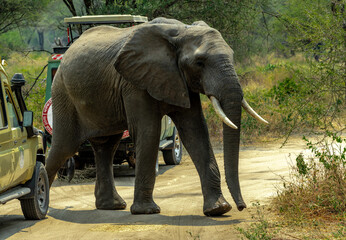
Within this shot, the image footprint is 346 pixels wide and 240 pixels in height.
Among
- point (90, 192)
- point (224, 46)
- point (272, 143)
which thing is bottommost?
point (272, 143)

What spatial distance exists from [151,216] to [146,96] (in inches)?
61.6

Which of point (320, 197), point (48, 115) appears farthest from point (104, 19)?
point (320, 197)

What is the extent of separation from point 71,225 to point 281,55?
34549 millimetres

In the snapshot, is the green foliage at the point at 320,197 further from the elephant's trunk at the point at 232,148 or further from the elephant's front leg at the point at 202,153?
the elephant's front leg at the point at 202,153

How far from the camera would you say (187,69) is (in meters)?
8.60

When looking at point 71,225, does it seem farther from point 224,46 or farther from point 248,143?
point 248,143

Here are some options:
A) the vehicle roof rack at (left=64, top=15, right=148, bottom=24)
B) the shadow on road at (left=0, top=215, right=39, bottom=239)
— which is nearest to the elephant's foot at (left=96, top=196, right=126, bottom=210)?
the shadow on road at (left=0, top=215, right=39, bottom=239)

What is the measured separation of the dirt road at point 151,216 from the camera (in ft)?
25.6

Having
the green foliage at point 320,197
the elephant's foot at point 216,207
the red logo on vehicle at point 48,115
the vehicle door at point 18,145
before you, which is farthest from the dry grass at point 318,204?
the red logo on vehicle at point 48,115

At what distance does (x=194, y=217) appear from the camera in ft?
28.6

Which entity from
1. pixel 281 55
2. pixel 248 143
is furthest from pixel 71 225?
pixel 281 55

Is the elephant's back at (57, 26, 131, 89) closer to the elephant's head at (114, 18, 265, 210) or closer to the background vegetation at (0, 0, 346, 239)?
the elephant's head at (114, 18, 265, 210)

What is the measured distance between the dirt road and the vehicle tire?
0.38ft

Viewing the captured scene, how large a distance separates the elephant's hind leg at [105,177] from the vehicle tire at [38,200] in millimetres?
886
